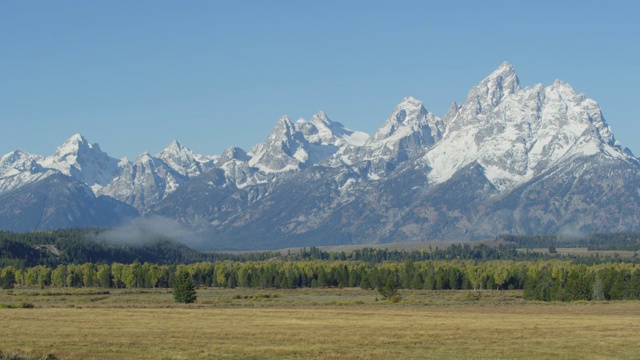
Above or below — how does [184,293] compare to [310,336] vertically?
above

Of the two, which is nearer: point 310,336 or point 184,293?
point 310,336

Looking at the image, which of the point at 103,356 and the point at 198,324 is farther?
the point at 198,324

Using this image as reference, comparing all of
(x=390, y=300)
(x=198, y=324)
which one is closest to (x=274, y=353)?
(x=198, y=324)

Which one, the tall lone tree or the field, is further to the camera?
the tall lone tree

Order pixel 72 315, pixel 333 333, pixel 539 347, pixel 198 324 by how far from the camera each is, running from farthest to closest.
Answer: pixel 72 315 → pixel 198 324 → pixel 333 333 → pixel 539 347

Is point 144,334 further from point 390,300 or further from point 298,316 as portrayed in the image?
point 390,300

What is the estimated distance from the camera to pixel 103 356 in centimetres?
6875

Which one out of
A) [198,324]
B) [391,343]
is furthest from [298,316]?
[391,343]

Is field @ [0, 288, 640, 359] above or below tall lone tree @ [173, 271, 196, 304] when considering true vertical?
below

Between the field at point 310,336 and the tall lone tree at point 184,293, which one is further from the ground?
the tall lone tree at point 184,293

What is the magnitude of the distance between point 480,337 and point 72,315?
54308 mm

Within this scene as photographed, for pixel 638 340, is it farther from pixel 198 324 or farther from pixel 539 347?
pixel 198 324

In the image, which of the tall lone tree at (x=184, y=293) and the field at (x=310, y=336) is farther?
the tall lone tree at (x=184, y=293)

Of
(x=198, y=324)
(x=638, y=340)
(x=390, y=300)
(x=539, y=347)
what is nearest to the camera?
(x=539, y=347)
